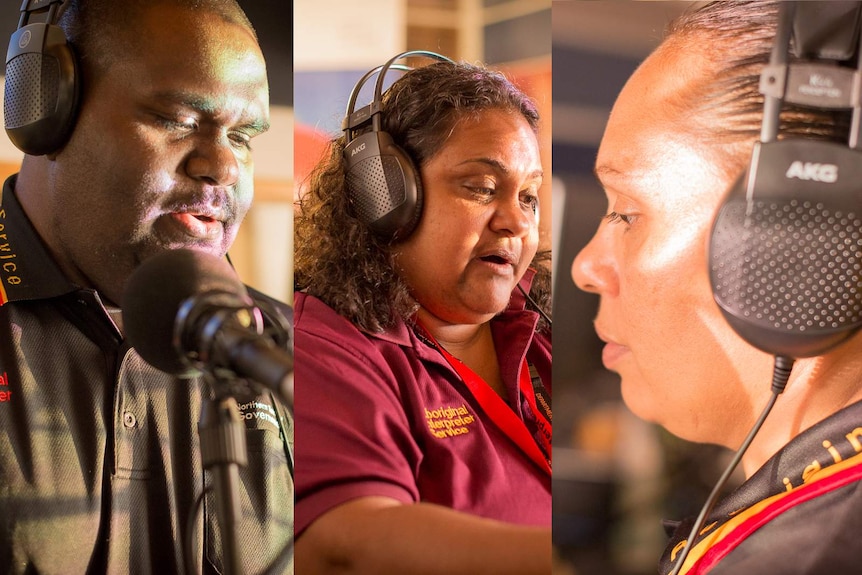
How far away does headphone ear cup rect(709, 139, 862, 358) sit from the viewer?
1233 millimetres

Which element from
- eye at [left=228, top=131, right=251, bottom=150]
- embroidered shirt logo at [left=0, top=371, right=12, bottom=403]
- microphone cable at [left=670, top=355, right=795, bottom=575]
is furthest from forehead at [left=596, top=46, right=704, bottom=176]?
embroidered shirt logo at [left=0, top=371, right=12, bottom=403]

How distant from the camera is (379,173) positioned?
1350 mm

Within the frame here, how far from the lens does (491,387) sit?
1419 millimetres

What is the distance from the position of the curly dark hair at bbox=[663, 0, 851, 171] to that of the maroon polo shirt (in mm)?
591

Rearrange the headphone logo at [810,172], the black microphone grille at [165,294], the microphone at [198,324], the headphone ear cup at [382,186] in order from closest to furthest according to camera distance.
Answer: the microphone at [198,324]
the black microphone grille at [165,294]
the headphone logo at [810,172]
the headphone ear cup at [382,186]

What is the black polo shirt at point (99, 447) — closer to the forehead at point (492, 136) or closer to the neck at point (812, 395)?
the forehead at point (492, 136)

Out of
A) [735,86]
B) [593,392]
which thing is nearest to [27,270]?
[593,392]

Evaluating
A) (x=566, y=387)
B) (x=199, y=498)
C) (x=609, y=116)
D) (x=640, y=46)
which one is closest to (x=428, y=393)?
(x=566, y=387)

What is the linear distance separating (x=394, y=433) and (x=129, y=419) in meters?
0.48

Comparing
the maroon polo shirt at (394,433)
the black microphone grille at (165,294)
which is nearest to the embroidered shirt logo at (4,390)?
the black microphone grille at (165,294)

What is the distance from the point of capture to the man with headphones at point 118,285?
1.38 metres

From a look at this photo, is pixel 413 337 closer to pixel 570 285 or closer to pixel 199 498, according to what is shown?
pixel 570 285

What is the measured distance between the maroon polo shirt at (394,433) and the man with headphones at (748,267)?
A: 26 centimetres

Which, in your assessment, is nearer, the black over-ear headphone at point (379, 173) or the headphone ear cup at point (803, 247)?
the headphone ear cup at point (803, 247)
